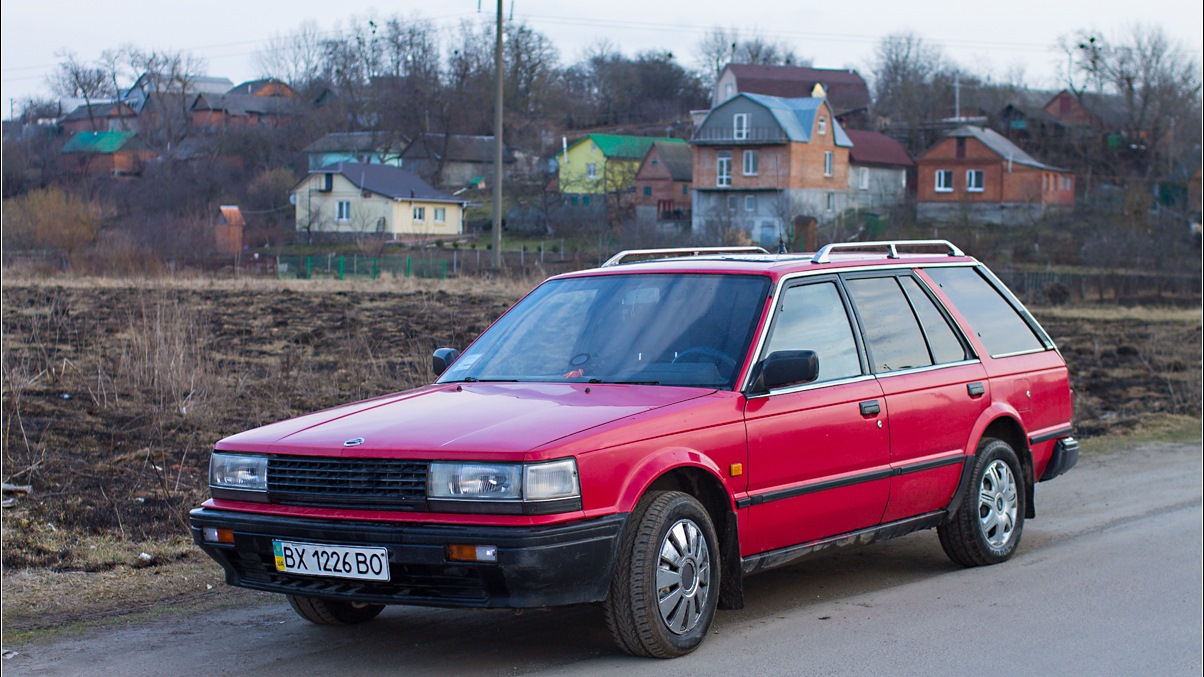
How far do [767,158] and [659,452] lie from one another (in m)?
69.2

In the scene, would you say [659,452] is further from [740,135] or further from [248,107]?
[248,107]

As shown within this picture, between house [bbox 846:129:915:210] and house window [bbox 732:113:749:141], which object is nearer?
house window [bbox 732:113:749:141]

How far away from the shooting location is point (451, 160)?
3558 inches

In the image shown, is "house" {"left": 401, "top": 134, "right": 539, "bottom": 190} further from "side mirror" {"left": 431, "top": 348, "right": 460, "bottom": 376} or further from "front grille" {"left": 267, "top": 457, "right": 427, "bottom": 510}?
"front grille" {"left": 267, "top": 457, "right": 427, "bottom": 510}

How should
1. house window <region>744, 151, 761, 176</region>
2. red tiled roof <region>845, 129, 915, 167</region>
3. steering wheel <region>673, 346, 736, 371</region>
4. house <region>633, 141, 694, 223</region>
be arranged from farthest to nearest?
house <region>633, 141, 694, 223</region> → red tiled roof <region>845, 129, 915, 167</region> → house window <region>744, 151, 761, 176</region> → steering wheel <region>673, 346, 736, 371</region>

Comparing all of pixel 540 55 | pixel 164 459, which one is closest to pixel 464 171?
pixel 540 55

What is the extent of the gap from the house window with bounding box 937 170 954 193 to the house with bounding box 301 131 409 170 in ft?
120

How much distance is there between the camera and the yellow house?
8200 cm

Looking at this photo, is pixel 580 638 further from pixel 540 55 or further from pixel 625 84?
pixel 625 84

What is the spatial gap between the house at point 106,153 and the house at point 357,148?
10731 millimetres

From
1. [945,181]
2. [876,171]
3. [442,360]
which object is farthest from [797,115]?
[442,360]

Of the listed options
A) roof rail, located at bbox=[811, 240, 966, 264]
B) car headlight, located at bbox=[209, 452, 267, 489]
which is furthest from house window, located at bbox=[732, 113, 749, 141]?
car headlight, located at bbox=[209, 452, 267, 489]

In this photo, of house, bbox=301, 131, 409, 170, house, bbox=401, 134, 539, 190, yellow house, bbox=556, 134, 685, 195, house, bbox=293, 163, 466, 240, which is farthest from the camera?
house, bbox=401, 134, 539, 190

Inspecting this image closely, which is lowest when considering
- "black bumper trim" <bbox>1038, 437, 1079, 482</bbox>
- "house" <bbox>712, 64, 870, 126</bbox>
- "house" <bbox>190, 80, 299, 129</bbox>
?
"black bumper trim" <bbox>1038, 437, 1079, 482</bbox>
